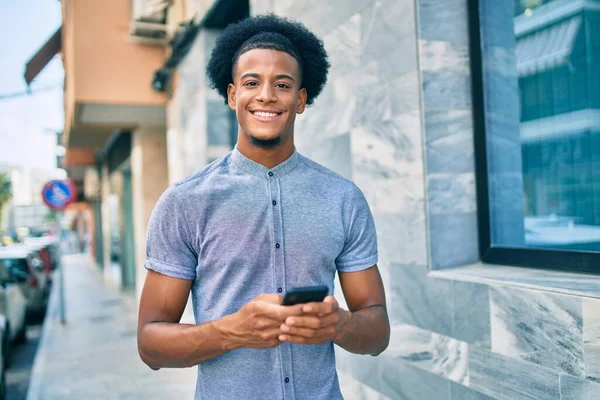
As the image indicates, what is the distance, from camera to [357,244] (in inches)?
76.6

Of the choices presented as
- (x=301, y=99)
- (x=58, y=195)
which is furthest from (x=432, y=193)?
(x=58, y=195)

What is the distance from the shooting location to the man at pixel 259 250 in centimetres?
178

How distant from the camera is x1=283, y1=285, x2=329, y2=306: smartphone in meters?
1.40

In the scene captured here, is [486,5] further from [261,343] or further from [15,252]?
[15,252]

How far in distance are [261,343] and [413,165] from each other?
6.52ft

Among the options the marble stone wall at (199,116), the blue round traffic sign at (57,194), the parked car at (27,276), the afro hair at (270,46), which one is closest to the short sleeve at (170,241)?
the afro hair at (270,46)

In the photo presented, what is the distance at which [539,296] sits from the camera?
2375mm

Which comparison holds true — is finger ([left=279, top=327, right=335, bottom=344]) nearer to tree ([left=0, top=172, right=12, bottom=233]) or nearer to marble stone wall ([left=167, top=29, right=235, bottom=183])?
marble stone wall ([left=167, top=29, right=235, bottom=183])

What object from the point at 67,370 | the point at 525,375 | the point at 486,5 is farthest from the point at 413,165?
the point at 67,370

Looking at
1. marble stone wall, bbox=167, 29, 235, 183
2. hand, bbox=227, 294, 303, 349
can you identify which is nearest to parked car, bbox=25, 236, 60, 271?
marble stone wall, bbox=167, 29, 235, 183

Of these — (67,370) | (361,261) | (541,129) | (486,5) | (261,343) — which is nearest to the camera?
(261,343)

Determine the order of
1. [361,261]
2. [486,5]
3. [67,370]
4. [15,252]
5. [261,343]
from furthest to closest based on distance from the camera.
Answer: [15,252] → [67,370] → [486,5] → [361,261] → [261,343]

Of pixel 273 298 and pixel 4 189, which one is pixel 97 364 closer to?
pixel 273 298

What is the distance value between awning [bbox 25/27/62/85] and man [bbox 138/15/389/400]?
12.4 metres
